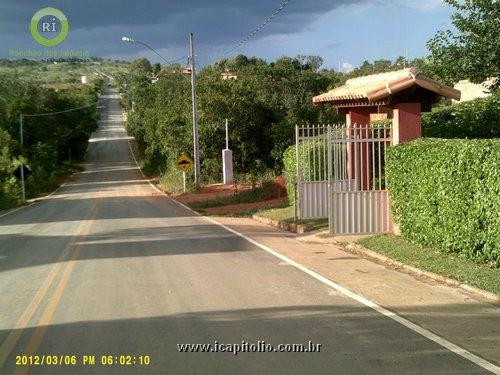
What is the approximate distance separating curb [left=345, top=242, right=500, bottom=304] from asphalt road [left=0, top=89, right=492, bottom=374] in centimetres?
179

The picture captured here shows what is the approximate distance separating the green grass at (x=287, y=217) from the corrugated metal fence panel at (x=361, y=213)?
255 centimetres

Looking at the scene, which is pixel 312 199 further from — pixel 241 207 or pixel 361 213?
pixel 241 207

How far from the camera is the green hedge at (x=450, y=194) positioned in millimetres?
9398

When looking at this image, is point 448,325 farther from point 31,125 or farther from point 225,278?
point 31,125

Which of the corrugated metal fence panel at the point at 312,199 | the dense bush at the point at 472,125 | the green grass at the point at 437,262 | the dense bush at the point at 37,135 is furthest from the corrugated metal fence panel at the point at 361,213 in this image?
the dense bush at the point at 37,135

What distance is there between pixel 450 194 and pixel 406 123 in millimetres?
3455

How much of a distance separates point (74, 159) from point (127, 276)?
88.7 metres

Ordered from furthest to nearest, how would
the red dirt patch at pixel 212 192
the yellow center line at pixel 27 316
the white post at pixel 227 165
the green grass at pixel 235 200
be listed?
the white post at pixel 227 165, the red dirt patch at pixel 212 192, the green grass at pixel 235 200, the yellow center line at pixel 27 316

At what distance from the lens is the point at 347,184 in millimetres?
15773

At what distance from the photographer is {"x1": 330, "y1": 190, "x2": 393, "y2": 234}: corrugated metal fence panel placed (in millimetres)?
13914

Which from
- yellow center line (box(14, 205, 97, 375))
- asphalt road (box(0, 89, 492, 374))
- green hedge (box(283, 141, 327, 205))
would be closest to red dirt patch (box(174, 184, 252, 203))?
green hedge (box(283, 141, 327, 205))

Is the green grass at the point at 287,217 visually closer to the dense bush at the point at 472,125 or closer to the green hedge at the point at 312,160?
the green hedge at the point at 312,160

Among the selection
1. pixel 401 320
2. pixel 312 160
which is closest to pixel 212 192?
pixel 312 160

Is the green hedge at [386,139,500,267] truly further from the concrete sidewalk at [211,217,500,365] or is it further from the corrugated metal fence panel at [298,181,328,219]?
the corrugated metal fence panel at [298,181,328,219]
